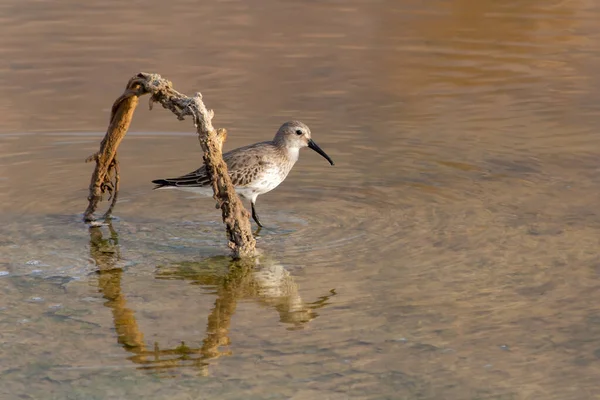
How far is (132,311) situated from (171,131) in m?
5.39

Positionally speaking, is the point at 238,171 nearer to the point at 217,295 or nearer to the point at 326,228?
the point at 326,228

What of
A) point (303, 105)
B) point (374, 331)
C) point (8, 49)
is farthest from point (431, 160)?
point (8, 49)

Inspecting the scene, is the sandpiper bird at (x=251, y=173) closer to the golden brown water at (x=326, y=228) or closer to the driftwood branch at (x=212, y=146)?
the golden brown water at (x=326, y=228)

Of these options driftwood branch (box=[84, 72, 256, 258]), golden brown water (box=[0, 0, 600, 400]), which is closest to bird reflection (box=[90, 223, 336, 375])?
golden brown water (box=[0, 0, 600, 400])

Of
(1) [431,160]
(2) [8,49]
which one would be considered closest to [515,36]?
(1) [431,160]

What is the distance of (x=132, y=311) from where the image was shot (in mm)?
7660

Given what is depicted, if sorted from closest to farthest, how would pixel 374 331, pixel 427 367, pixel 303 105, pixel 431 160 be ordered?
pixel 427 367
pixel 374 331
pixel 431 160
pixel 303 105

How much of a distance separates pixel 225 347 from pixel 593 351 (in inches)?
93.5

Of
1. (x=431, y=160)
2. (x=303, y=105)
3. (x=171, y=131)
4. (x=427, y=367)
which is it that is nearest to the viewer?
(x=427, y=367)

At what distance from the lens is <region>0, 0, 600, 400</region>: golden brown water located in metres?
6.73

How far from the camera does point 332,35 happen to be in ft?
59.4

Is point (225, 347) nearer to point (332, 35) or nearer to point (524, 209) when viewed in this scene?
point (524, 209)

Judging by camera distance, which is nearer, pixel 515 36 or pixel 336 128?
pixel 336 128

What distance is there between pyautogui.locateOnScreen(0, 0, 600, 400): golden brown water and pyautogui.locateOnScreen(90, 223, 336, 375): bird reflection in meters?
0.02
